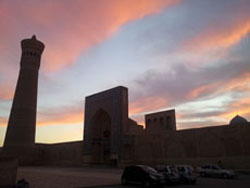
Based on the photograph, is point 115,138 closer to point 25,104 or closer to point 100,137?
point 100,137

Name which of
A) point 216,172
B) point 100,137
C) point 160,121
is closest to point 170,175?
point 216,172

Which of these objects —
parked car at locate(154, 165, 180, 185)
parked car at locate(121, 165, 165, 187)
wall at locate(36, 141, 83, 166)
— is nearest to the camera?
parked car at locate(121, 165, 165, 187)

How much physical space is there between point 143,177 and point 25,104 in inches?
1226

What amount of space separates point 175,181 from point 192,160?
509 inches

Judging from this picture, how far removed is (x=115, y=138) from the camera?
97.6 feet

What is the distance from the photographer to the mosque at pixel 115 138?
2245cm

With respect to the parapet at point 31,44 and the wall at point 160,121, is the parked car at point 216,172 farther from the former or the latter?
the parapet at point 31,44

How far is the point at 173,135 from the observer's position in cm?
2638

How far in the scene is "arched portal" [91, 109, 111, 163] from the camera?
34.9m

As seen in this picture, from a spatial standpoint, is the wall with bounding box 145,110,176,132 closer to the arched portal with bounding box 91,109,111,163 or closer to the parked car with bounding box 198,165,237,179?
the arched portal with bounding box 91,109,111,163

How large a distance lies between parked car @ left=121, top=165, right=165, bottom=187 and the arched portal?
23305 millimetres

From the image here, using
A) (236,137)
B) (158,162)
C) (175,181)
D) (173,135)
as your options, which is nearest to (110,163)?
(158,162)

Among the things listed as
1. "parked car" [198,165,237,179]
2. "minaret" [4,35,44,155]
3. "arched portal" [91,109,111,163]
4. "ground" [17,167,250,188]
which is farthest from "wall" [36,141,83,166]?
"parked car" [198,165,237,179]

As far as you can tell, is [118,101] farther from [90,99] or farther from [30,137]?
[30,137]
